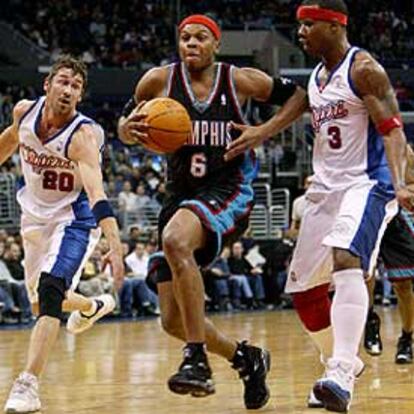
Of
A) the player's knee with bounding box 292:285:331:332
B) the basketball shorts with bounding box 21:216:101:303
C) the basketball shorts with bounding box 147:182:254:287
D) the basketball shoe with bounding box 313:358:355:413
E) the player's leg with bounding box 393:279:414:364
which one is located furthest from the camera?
the player's leg with bounding box 393:279:414:364

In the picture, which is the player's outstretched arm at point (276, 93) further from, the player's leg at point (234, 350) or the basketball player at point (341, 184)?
the player's leg at point (234, 350)

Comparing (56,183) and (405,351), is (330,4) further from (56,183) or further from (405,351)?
(405,351)

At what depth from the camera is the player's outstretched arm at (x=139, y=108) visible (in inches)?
249

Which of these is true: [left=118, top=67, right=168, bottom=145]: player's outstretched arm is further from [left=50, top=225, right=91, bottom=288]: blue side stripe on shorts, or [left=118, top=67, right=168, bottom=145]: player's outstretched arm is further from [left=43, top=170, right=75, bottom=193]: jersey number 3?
[left=50, top=225, right=91, bottom=288]: blue side stripe on shorts

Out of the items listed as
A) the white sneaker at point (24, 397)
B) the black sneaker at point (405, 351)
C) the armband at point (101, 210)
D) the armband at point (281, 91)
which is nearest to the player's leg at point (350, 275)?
the armband at point (281, 91)

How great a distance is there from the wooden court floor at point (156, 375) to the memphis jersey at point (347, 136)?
123 cm

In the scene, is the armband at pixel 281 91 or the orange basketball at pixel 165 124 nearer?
the orange basketball at pixel 165 124

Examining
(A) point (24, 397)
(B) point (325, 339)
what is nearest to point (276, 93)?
(B) point (325, 339)

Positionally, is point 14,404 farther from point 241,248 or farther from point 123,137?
point 241,248

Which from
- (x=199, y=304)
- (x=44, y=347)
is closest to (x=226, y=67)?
(x=199, y=304)

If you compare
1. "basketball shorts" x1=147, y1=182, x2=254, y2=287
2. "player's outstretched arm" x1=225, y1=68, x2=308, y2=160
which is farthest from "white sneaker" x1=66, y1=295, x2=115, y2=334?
"player's outstretched arm" x1=225, y1=68, x2=308, y2=160

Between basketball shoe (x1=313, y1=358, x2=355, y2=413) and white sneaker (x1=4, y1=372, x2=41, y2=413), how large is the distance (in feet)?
5.37

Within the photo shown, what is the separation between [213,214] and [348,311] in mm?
949

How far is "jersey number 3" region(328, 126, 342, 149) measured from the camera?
6.29 metres
